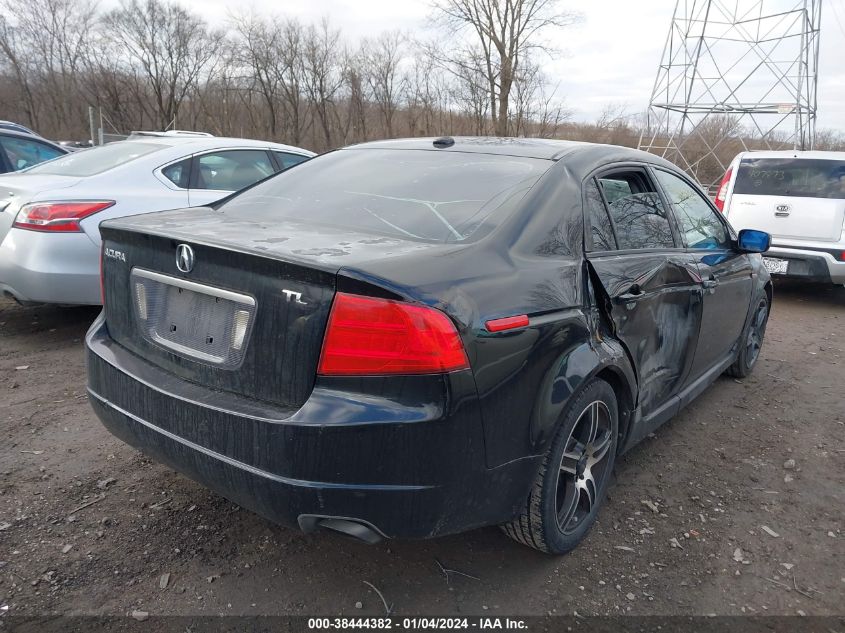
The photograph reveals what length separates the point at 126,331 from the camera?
2.35 m

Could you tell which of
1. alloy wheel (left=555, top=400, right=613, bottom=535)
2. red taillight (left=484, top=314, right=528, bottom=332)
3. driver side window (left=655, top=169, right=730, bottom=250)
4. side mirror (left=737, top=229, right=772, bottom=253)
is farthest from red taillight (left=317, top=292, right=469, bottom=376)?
side mirror (left=737, top=229, right=772, bottom=253)

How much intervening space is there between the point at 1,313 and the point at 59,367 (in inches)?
69.4

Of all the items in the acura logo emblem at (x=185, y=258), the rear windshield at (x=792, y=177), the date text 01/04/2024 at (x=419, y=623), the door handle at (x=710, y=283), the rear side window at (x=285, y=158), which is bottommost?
the date text 01/04/2024 at (x=419, y=623)

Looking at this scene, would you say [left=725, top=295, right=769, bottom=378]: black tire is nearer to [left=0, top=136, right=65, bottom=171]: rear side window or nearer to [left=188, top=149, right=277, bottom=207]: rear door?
[left=188, top=149, right=277, bottom=207]: rear door

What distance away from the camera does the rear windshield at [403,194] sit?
7.56 ft

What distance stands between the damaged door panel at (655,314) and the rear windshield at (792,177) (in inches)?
216

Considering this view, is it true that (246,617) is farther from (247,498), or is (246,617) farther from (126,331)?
(126,331)

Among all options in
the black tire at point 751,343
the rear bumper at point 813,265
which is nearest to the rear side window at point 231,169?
the black tire at point 751,343

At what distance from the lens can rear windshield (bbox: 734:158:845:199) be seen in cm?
746

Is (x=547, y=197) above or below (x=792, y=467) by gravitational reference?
above

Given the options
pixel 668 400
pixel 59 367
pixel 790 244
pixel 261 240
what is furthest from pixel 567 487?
pixel 790 244

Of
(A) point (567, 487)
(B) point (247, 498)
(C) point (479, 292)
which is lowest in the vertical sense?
(A) point (567, 487)

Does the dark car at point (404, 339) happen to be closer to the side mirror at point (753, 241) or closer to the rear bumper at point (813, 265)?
the side mirror at point (753, 241)

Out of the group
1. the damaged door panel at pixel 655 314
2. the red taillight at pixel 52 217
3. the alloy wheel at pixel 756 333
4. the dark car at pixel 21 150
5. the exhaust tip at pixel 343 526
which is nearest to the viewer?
the exhaust tip at pixel 343 526
